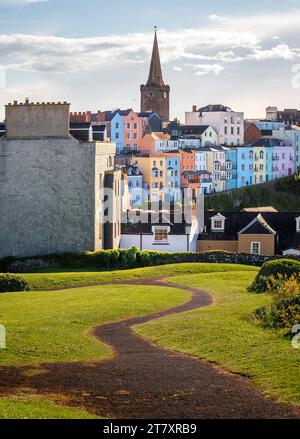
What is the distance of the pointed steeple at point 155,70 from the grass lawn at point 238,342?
121383 millimetres

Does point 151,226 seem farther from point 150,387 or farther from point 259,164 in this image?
point 259,164

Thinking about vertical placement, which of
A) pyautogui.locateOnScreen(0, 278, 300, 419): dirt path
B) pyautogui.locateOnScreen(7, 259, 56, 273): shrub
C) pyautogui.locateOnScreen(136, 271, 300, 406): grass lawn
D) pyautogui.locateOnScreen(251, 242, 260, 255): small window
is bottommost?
pyautogui.locateOnScreen(0, 278, 300, 419): dirt path

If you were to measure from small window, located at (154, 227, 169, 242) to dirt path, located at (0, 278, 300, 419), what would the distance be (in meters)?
34.1

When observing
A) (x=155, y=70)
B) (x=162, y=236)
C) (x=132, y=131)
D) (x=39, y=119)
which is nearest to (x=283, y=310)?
(x=39, y=119)

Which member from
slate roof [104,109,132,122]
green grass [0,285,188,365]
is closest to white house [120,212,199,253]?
green grass [0,285,188,365]

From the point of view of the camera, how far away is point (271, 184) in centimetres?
13062

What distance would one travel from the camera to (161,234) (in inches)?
2416

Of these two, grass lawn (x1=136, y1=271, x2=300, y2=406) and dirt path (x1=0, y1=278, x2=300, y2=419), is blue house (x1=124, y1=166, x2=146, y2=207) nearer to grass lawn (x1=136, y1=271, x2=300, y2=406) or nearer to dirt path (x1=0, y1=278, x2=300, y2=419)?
grass lawn (x1=136, y1=271, x2=300, y2=406)

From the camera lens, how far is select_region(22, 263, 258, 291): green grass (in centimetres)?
4559

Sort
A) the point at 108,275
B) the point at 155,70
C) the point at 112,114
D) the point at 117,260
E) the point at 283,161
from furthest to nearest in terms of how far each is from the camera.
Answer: the point at 155,70 < the point at 283,161 < the point at 112,114 < the point at 117,260 < the point at 108,275

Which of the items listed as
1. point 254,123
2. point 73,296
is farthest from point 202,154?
point 73,296

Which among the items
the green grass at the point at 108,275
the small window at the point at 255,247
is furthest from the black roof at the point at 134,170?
the green grass at the point at 108,275

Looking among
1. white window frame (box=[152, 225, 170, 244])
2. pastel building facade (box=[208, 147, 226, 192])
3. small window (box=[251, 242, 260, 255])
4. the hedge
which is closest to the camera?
the hedge

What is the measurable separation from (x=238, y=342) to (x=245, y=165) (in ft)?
344
